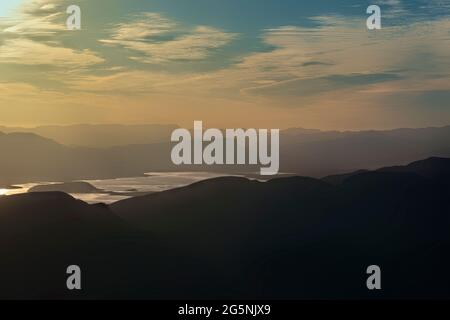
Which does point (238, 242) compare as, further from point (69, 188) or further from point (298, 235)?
point (69, 188)

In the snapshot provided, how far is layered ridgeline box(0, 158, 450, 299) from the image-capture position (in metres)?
7.75

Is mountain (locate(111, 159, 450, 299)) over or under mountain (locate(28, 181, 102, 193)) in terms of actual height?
under

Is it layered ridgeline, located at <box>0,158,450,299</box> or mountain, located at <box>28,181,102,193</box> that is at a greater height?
mountain, located at <box>28,181,102,193</box>

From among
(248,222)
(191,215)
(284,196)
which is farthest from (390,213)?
(191,215)

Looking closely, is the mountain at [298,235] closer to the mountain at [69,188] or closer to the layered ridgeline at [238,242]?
the layered ridgeline at [238,242]

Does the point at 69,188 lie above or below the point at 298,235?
above

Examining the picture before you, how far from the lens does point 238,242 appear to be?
26.7 ft

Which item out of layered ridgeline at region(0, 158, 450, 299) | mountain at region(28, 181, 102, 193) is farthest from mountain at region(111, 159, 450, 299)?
mountain at region(28, 181, 102, 193)

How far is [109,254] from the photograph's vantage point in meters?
8.04

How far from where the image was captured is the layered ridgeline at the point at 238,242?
305 inches

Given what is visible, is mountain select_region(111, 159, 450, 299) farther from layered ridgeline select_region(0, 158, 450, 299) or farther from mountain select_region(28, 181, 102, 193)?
mountain select_region(28, 181, 102, 193)

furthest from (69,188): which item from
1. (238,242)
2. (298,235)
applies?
(298,235)

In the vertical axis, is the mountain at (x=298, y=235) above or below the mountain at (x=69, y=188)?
below

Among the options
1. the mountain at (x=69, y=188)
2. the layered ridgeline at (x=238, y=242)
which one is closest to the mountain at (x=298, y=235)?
the layered ridgeline at (x=238, y=242)
